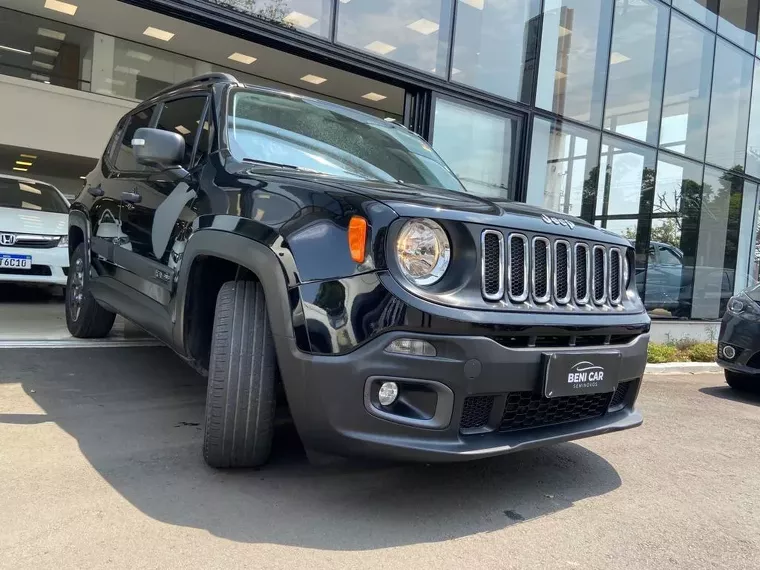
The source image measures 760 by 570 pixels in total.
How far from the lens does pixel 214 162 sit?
9.90 ft

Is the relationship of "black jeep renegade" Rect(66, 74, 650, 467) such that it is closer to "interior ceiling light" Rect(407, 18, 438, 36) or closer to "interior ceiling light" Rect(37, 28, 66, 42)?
"interior ceiling light" Rect(407, 18, 438, 36)

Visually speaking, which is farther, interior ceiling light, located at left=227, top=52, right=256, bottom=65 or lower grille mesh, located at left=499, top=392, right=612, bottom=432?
interior ceiling light, located at left=227, top=52, right=256, bottom=65

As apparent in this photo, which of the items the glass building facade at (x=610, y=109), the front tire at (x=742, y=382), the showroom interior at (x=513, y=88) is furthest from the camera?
the glass building facade at (x=610, y=109)

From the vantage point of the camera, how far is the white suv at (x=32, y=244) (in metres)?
6.20

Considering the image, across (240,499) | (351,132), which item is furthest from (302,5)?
(240,499)

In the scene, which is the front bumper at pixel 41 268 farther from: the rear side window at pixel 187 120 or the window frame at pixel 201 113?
the window frame at pixel 201 113

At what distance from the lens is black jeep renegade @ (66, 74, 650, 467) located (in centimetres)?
218

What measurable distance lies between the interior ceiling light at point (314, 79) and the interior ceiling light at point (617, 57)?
6.09 meters

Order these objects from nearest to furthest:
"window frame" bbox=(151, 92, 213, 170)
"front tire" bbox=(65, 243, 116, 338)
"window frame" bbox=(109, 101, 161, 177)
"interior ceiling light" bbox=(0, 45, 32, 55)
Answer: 1. "window frame" bbox=(151, 92, 213, 170)
2. "window frame" bbox=(109, 101, 161, 177)
3. "front tire" bbox=(65, 243, 116, 338)
4. "interior ceiling light" bbox=(0, 45, 32, 55)

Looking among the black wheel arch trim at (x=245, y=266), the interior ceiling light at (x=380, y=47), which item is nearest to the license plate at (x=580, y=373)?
the black wheel arch trim at (x=245, y=266)

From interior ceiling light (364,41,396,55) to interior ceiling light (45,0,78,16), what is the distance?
23.7 ft

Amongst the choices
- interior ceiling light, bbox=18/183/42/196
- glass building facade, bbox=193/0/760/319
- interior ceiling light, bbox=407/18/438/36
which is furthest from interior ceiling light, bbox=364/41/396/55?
interior ceiling light, bbox=18/183/42/196

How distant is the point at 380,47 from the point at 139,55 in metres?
8.30

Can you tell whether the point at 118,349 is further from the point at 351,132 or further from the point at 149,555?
the point at 149,555
